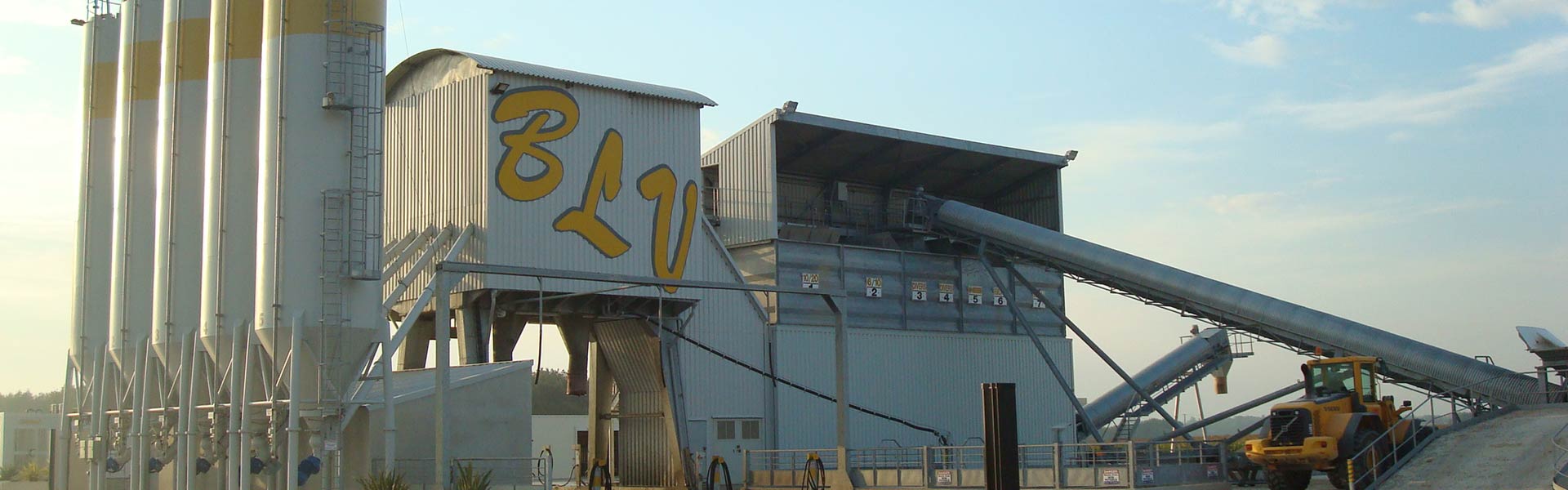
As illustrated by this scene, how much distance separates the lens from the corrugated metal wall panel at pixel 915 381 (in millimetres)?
43000

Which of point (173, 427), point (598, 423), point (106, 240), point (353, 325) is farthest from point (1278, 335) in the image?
point (106, 240)

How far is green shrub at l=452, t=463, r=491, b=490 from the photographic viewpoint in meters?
28.3

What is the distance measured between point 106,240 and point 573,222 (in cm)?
1355

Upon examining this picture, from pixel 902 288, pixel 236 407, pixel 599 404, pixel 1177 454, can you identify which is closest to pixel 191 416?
pixel 236 407

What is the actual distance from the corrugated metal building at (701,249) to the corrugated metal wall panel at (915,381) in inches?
2.9

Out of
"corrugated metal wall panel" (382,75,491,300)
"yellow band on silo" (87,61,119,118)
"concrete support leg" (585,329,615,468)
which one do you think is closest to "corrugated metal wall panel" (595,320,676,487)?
"concrete support leg" (585,329,615,468)

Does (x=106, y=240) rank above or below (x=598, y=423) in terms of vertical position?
above

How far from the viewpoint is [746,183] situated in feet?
146

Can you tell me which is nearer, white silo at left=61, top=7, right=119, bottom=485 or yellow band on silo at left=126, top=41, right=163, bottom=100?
yellow band on silo at left=126, top=41, right=163, bottom=100

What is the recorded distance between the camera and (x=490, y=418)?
106ft

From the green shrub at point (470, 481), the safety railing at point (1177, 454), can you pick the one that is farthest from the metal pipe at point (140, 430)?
the safety railing at point (1177, 454)

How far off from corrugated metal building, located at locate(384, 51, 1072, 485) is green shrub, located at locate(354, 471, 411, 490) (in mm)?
4870

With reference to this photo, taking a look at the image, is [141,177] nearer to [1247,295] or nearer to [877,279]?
[877,279]

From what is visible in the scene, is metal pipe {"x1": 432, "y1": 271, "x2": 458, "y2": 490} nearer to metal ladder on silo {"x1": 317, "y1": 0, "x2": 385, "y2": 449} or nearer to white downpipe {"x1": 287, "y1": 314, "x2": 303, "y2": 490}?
metal ladder on silo {"x1": 317, "y1": 0, "x2": 385, "y2": 449}
